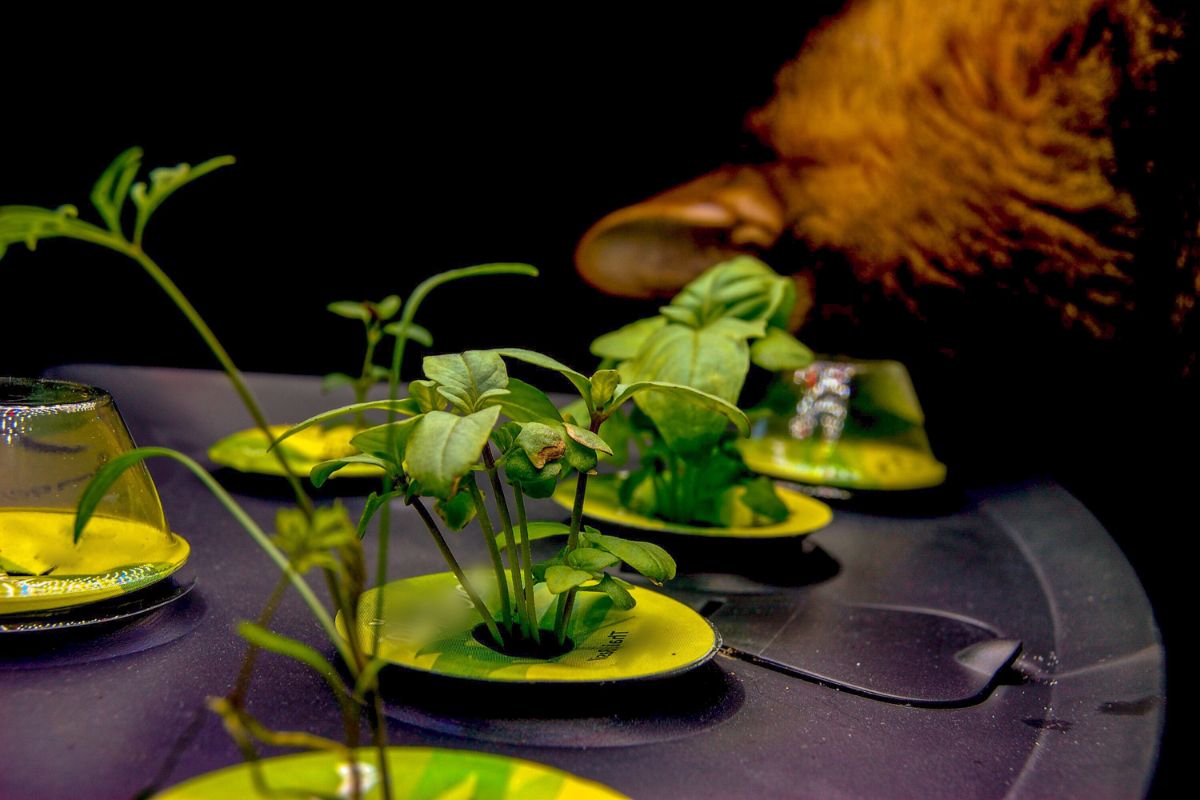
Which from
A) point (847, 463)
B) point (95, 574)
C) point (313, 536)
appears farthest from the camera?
point (847, 463)

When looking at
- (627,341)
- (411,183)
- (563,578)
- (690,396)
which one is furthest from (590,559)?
(411,183)

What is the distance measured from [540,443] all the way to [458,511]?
0.10 meters

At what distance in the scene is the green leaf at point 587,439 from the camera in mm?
644

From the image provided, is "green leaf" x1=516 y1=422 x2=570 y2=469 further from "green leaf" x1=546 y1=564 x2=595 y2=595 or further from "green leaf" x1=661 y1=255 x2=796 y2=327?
"green leaf" x1=661 y1=255 x2=796 y2=327

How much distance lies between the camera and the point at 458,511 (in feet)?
2.27

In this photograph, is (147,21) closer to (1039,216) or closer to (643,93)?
(643,93)

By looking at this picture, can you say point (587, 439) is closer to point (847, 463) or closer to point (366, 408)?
point (366, 408)

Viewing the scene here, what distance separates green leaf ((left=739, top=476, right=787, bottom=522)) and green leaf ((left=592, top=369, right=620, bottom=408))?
1.64 feet

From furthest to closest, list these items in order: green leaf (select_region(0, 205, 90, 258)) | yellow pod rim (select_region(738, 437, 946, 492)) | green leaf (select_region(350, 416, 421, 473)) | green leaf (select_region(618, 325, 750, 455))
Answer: yellow pod rim (select_region(738, 437, 946, 492)) < green leaf (select_region(618, 325, 750, 455)) < green leaf (select_region(350, 416, 421, 473)) < green leaf (select_region(0, 205, 90, 258))

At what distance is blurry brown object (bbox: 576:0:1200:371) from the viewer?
7.15 feet

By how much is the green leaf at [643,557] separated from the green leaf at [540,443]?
0.09 meters

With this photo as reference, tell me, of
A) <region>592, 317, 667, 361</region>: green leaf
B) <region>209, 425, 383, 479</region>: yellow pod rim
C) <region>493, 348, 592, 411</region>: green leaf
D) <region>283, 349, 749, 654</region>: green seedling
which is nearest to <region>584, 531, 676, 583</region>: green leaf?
<region>283, 349, 749, 654</region>: green seedling

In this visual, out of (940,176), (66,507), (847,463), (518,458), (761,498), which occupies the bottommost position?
(847,463)

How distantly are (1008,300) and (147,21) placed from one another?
2163mm
